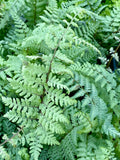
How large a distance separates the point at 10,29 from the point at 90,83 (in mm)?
1031

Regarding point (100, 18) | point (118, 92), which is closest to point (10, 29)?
point (100, 18)

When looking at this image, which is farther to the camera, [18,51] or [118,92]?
[18,51]

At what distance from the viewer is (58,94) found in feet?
4.96

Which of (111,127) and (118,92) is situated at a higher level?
(118,92)

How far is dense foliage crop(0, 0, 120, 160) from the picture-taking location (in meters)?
1.49

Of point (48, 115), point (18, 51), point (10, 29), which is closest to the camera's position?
point (48, 115)

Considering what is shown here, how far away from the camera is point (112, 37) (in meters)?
2.16

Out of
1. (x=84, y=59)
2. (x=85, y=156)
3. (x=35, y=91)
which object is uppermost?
(x=84, y=59)

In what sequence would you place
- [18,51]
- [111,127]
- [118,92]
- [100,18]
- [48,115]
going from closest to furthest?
[48,115]
[111,127]
[118,92]
[18,51]
[100,18]

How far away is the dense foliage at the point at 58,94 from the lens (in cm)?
149

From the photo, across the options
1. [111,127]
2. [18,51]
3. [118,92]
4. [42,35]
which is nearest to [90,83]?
[118,92]

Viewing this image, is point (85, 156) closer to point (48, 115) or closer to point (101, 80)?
point (48, 115)

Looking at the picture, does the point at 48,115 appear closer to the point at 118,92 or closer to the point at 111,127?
the point at 111,127

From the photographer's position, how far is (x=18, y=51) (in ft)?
6.47
